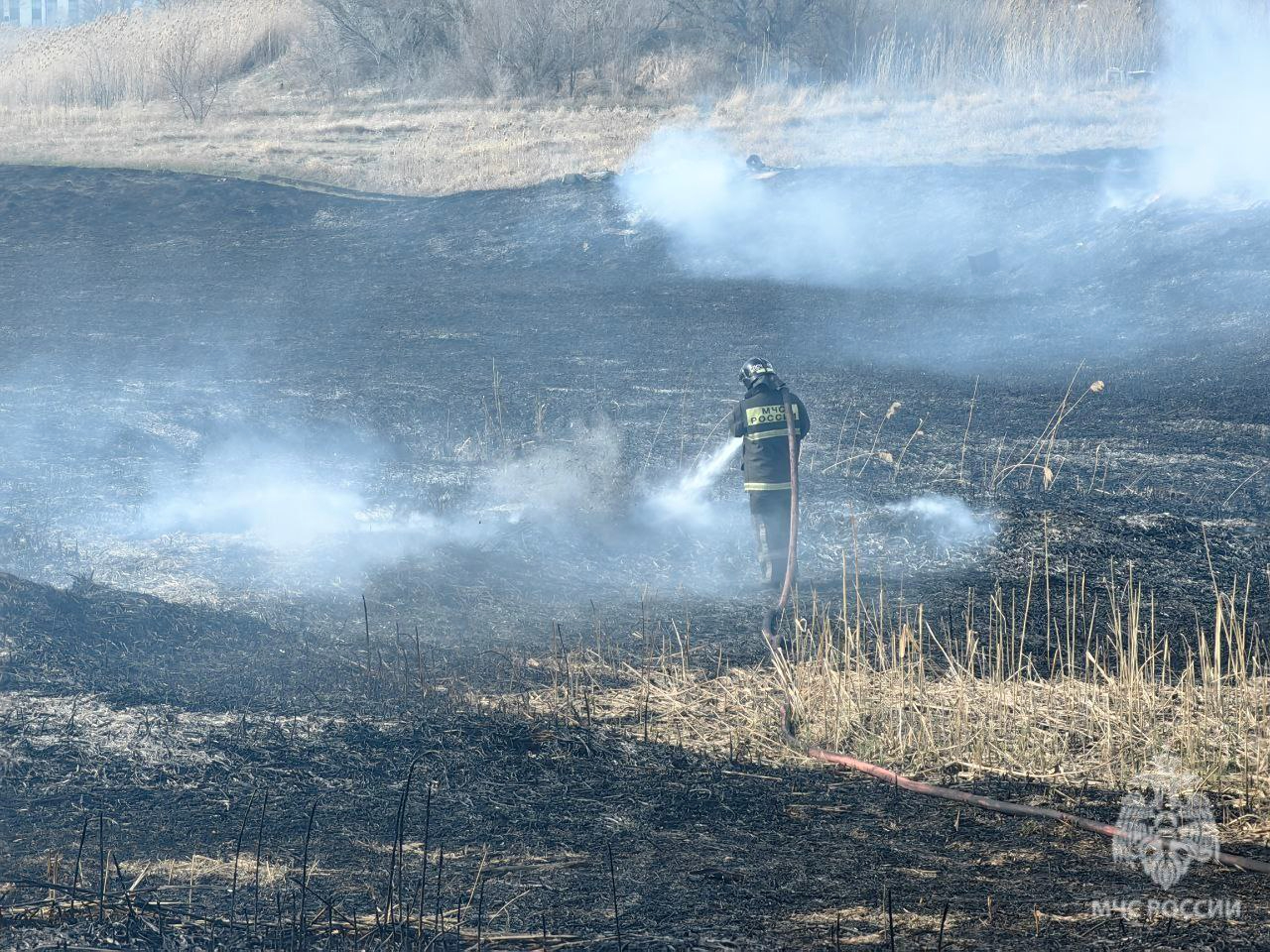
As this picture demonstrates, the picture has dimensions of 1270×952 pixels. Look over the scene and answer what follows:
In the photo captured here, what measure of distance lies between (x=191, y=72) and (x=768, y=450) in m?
26.2

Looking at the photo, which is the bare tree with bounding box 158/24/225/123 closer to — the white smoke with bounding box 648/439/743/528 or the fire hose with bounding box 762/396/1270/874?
the white smoke with bounding box 648/439/743/528

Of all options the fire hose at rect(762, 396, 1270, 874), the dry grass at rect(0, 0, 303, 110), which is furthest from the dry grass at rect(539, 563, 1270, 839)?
the dry grass at rect(0, 0, 303, 110)

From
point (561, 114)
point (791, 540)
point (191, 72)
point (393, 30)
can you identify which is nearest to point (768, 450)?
point (791, 540)

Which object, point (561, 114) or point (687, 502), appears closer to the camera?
point (687, 502)

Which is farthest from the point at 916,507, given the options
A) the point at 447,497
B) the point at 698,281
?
the point at 698,281

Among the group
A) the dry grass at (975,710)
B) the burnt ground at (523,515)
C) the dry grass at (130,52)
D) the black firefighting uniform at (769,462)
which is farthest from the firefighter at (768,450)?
the dry grass at (130,52)

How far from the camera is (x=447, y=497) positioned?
11.5 metres

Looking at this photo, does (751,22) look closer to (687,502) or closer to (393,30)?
(393,30)

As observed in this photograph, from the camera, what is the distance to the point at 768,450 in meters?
8.91

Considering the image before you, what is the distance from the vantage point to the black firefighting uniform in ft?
29.1

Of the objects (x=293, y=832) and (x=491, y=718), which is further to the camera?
(x=491, y=718)

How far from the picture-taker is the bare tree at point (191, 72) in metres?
28.5

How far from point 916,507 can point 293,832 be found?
6.80 metres

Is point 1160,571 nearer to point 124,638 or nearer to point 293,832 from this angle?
point 293,832
